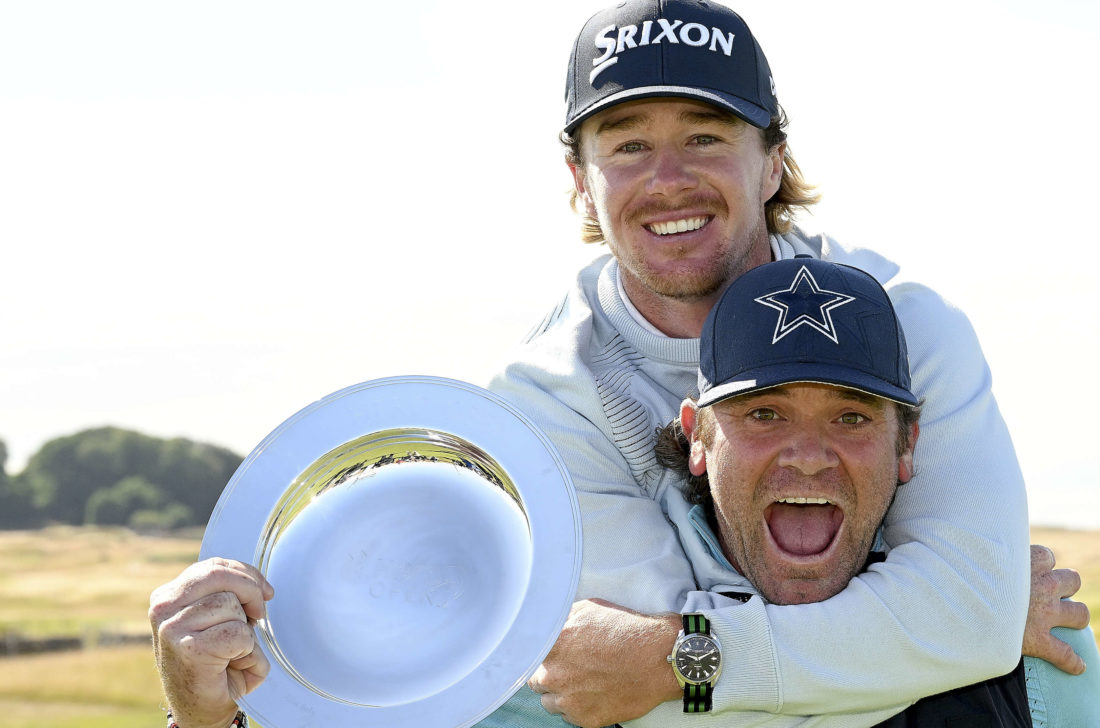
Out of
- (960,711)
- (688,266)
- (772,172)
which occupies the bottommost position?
(960,711)

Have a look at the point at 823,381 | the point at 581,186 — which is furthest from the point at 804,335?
the point at 581,186

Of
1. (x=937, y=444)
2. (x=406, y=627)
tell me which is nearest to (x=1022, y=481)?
(x=937, y=444)

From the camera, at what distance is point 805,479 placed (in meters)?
3.68

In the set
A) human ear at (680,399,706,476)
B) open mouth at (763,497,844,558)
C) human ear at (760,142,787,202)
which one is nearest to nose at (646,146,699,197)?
human ear at (760,142,787,202)

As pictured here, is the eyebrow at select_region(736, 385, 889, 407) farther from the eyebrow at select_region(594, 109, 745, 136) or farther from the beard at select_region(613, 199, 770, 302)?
the eyebrow at select_region(594, 109, 745, 136)

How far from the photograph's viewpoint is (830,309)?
12.4ft

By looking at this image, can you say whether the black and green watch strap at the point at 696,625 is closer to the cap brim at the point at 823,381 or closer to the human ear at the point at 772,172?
the cap brim at the point at 823,381

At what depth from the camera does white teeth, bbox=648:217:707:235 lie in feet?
14.7

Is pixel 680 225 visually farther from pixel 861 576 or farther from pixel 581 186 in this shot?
pixel 861 576

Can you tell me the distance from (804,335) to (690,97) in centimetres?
108

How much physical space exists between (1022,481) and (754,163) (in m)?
1.50

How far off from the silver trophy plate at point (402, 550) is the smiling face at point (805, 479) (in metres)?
0.61

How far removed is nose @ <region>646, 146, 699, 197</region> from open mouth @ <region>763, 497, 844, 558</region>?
120 cm

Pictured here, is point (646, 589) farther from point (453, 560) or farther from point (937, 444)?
point (937, 444)
